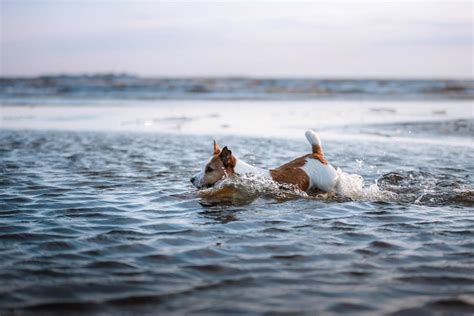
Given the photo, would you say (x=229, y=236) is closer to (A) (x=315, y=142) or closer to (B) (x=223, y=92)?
(A) (x=315, y=142)

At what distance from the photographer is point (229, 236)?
224 inches

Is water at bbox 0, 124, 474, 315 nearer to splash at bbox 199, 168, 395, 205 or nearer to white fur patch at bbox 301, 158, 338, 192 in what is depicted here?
splash at bbox 199, 168, 395, 205

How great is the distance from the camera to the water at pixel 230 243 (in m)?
4.00

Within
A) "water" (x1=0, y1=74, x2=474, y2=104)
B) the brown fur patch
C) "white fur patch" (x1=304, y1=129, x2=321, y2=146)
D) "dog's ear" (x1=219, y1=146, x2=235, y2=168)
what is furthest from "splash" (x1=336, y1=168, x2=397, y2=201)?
"water" (x1=0, y1=74, x2=474, y2=104)

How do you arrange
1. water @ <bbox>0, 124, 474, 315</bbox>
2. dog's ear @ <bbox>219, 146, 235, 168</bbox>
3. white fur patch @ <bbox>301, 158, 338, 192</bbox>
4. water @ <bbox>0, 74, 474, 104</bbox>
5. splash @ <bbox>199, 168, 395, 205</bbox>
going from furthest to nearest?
water @ <bbox>0, 74, 474, 104</bbox>
white fur patch @ <bbox>301, 158, 338, 192</bbox>
dog's ear @ <bbox>219, 146, 235, 168</bbox>
splash @ <bbox>199, 168, 395, 205</bbox>
water @ <bbox>0, 124, 474, 315</bbox>

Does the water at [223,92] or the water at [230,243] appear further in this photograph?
the water at [223,92]

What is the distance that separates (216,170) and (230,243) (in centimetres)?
265

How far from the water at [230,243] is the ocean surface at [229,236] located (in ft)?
0.06

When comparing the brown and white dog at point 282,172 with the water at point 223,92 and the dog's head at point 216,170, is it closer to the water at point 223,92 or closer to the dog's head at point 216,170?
the dog's head at point 216,170

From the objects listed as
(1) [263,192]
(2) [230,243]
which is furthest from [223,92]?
(2) [230,243]

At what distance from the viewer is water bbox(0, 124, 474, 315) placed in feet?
13.1

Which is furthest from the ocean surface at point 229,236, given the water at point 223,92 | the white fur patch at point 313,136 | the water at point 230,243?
the water at point 223,92

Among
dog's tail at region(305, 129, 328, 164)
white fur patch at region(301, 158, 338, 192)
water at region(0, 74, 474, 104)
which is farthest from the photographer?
water at region(0, 74, 474, 104)

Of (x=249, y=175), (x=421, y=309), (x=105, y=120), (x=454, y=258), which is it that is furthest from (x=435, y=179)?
(x=105, y=120)
